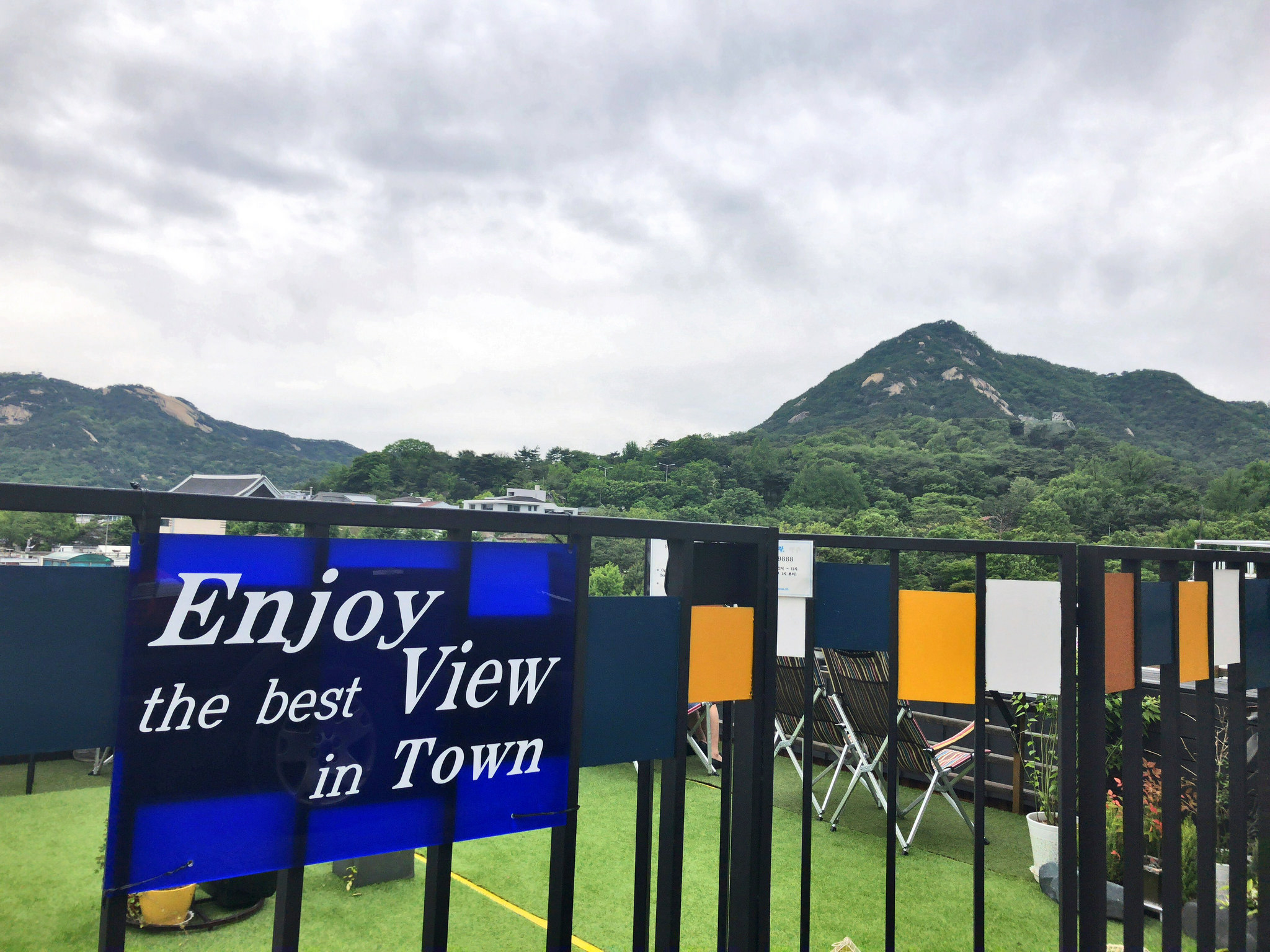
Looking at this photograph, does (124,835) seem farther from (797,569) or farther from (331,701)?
(797,569)

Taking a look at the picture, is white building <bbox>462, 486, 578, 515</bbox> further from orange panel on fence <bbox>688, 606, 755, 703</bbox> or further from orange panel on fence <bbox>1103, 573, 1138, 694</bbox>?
orange panel on fence <bbox>688, 606, 755, 703</bbox>

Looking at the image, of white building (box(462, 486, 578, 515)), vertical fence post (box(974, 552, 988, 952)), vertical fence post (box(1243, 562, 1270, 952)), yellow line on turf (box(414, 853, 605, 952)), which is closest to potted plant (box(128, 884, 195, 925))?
yellow line on turf (box(414, 853, 605, 952))

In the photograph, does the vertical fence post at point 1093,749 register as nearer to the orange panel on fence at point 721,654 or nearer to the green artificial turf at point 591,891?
the orange panel on fence at point 721,654

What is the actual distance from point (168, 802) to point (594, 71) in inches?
1024

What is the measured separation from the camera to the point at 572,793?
1.27 metres

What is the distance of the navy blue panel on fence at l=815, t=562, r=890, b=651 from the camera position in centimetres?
173

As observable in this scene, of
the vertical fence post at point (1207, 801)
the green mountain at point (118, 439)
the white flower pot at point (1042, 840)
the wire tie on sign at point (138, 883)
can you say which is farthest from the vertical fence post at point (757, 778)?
the green mountain at point (118, 439)

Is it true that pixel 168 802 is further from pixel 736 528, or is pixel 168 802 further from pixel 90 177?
pixel 90 177

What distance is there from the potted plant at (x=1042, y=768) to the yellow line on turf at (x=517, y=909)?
1.90m

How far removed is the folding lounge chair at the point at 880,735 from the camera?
3641mm

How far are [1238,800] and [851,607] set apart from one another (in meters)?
1.90

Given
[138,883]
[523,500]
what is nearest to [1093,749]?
[138,883]

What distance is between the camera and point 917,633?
1.75 m

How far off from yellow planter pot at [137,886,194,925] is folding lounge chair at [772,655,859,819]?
289cm
